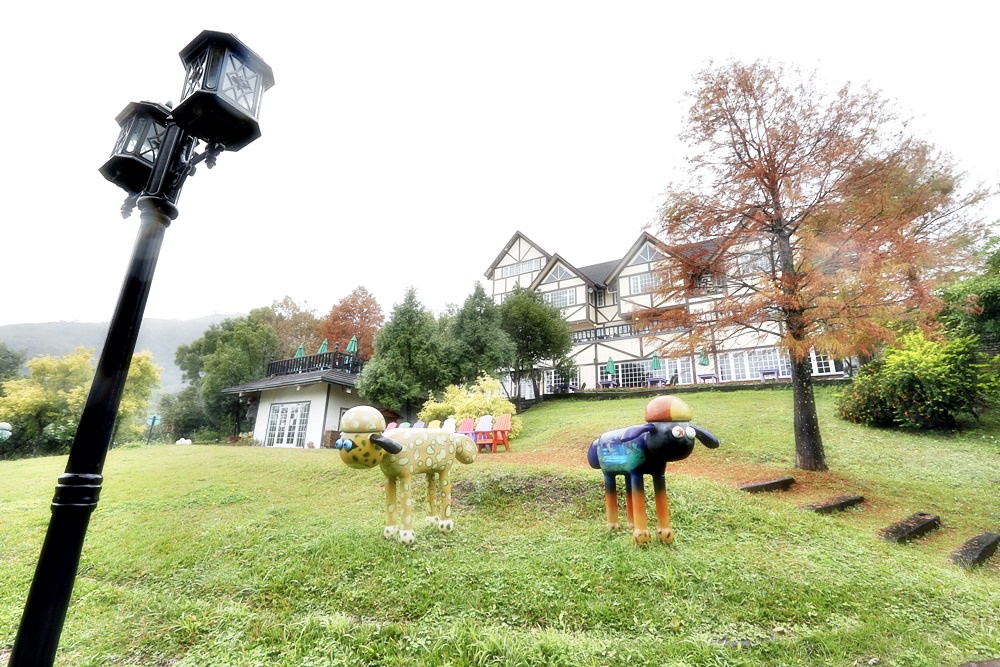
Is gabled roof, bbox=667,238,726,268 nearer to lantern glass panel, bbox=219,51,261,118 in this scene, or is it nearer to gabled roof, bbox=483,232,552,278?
lantern glass panel, bbox=219,51,261,118

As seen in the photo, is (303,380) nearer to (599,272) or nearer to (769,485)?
(769,485)

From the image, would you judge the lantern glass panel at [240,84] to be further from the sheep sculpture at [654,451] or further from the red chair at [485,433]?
the red chair at [485,433]

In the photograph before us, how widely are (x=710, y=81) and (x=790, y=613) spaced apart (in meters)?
9.90

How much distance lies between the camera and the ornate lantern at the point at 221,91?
216cm

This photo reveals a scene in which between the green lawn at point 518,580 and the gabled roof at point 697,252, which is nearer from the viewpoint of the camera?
the green lawn at point 518,580

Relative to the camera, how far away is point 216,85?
2.15 m

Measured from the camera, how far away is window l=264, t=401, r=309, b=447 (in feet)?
57.5

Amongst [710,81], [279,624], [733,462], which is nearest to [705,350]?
[733,462]

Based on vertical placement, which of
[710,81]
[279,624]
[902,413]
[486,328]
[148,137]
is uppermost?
[710,81]

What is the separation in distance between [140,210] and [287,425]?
17673mm

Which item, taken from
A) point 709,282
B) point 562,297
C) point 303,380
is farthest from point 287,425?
point 562,297

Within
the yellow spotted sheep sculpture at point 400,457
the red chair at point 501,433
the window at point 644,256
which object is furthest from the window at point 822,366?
the yellow spotted sheep sculpture at point 400,457

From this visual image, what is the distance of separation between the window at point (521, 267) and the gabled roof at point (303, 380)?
54.0 feet

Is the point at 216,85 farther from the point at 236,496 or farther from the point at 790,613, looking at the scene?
the point at 236,496
